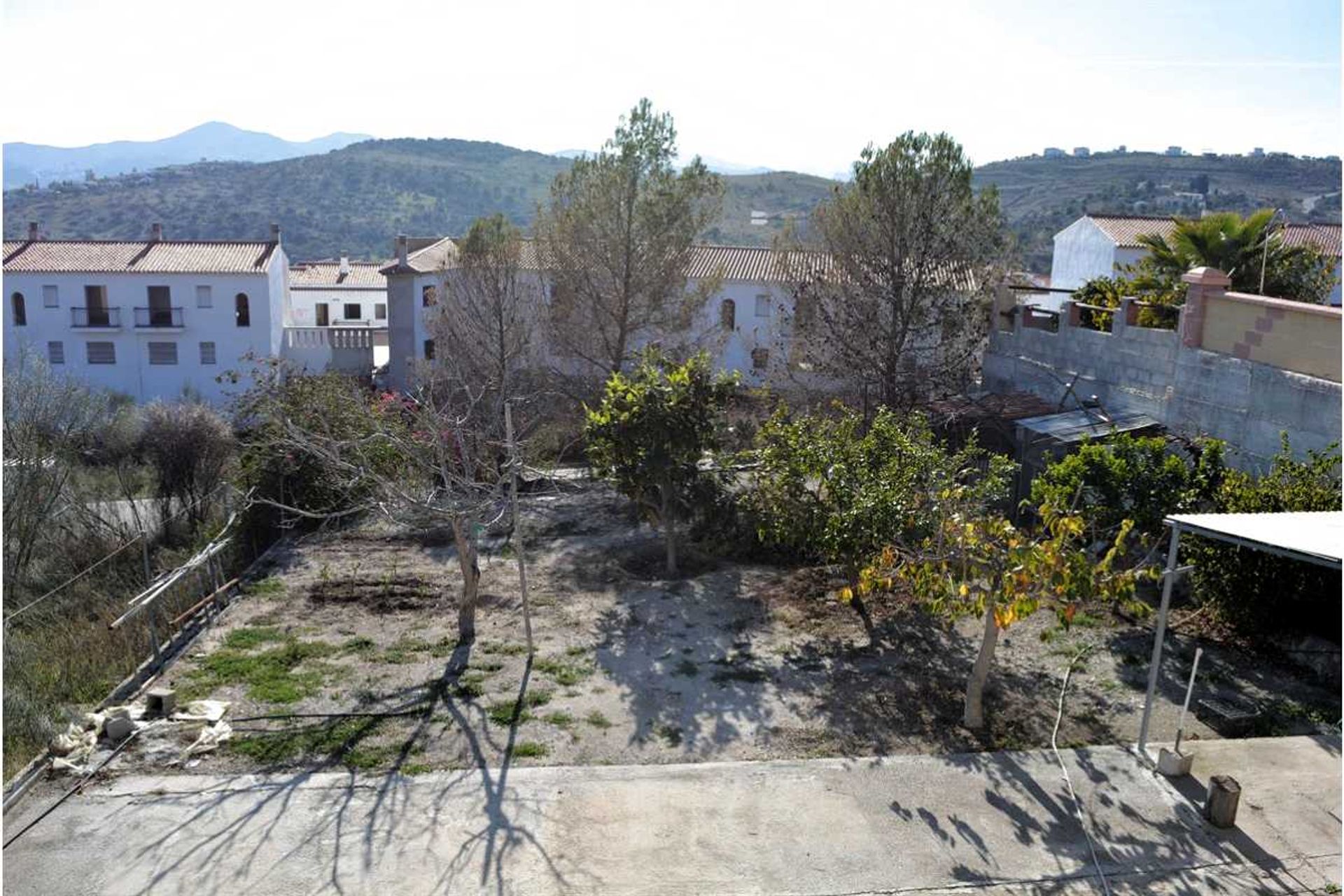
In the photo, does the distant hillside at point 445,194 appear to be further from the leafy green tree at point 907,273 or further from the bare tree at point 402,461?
the bare tree at point 402,461

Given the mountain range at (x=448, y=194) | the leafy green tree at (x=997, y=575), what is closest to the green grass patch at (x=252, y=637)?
the leafy green tree at (x=997, y=575)

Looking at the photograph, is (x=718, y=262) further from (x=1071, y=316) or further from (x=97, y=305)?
(x=97, y=305)

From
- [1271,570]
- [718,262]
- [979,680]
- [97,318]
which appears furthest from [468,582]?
[97,318]

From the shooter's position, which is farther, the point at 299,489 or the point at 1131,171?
the point at 1131,171

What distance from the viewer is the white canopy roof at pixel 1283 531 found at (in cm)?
684

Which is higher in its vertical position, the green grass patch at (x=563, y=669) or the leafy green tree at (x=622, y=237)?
the leafy green tree at (x=622, y=237)

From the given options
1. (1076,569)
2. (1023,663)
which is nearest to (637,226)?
(1023,663)

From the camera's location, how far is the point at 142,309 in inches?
1657

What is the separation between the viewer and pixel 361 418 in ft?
49.6

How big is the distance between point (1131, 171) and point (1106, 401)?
80.4m

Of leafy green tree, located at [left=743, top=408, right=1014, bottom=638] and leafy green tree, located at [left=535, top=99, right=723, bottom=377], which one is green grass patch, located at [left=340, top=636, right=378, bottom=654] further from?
leafy green tree, located at [left=535, top=99, right=723, bottom=377]

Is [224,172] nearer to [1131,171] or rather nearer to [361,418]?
[1131,171]

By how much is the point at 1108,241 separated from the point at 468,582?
105 ft

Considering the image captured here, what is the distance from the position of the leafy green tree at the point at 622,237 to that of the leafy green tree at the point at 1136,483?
41.6 feet
